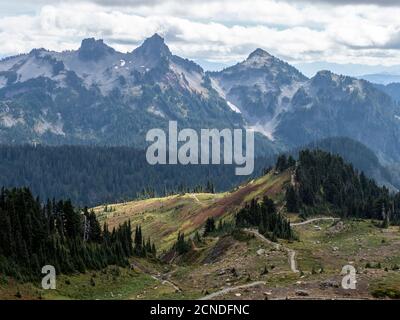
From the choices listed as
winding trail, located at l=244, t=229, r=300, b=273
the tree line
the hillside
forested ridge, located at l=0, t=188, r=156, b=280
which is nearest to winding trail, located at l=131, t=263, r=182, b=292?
the hillside

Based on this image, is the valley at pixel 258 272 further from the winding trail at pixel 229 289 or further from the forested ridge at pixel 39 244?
the forested ridge at pixel 39 244

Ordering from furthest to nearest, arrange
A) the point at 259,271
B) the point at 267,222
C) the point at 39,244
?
the point at 267,222 → the point at 39,244 → the point at 259,271

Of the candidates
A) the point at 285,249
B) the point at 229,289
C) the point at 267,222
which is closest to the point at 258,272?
the point at 229,289

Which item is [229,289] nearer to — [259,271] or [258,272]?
[258,272]

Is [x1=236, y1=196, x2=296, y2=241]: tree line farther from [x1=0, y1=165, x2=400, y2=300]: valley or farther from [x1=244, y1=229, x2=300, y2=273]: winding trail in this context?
[x1=0, y1=165, x2=400, y2=300]: valley


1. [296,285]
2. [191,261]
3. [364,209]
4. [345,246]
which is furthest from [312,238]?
[296,285]

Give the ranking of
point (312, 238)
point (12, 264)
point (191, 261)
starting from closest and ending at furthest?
point (12, 264) < point (191, 261) < point (312, 238)

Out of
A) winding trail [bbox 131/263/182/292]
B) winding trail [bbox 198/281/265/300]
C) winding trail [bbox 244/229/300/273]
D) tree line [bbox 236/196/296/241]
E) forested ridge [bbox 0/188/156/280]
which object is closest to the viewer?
winding trail [bbox 198/281/265/300]

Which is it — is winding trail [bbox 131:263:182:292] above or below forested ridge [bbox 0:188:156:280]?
below

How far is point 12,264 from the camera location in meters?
84.2

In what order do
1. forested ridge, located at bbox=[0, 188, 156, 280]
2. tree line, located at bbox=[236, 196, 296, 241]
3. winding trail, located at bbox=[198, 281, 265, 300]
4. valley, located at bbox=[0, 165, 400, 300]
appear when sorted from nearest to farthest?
valley, located at bbox=[0, 165, 400, 300]
winding trail, located at bbox=[198, 281, 265, 300]
forested ridge, located at bbox=[0, 188, 156, 280]
tree line, located at bbox=[236, 196, 296, 241]

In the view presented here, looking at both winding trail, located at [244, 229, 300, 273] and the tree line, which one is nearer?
winding trail, located at [244, 229, 300, 273]
